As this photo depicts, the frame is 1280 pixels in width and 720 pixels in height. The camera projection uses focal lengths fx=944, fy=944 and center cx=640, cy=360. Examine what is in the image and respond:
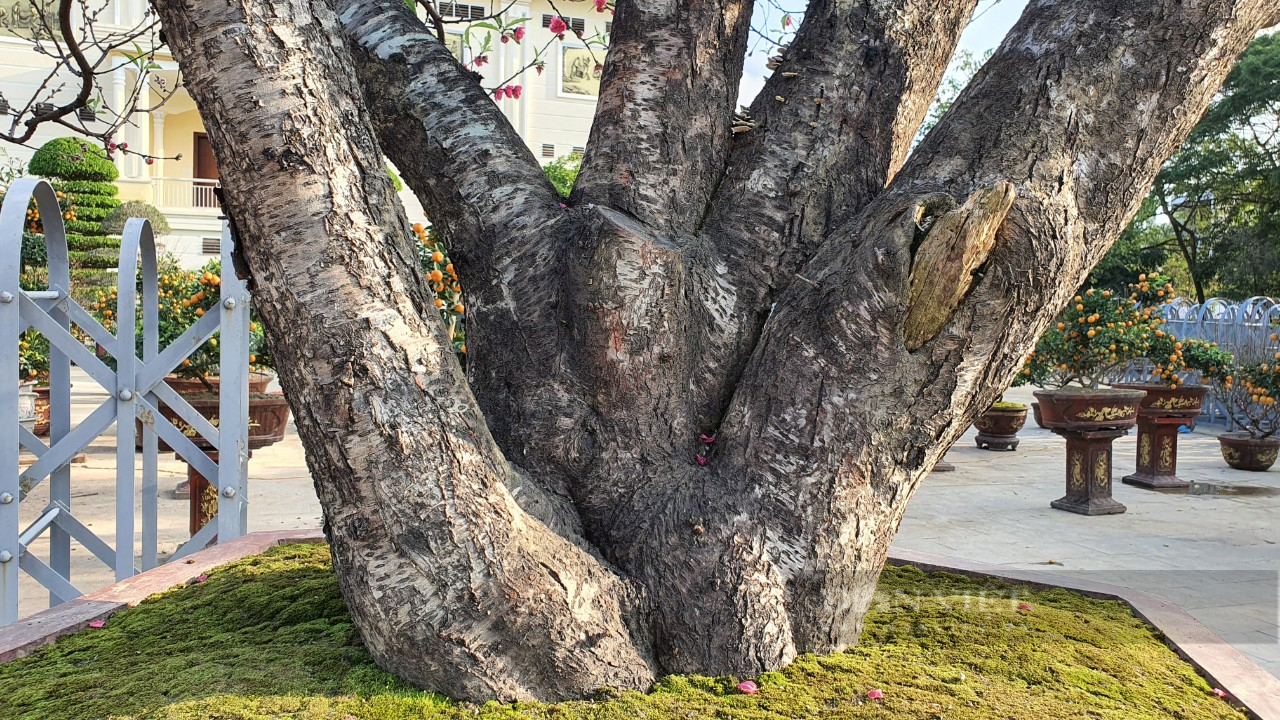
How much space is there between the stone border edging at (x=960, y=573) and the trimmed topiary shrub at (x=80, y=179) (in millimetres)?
19622

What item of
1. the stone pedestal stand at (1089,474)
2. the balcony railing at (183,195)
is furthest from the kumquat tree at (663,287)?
the balcony railing at (183,195)

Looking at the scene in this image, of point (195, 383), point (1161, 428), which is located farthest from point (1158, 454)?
point (195, 383)

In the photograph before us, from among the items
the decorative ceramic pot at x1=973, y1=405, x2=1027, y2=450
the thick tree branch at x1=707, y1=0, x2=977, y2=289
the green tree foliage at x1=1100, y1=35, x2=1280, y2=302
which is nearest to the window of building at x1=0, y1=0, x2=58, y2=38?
the thick tree branch at x1=707, y1=0, x2=977, y2=289

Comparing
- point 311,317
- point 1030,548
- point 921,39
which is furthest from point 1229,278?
point 311,317

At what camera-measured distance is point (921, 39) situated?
2.59 metres

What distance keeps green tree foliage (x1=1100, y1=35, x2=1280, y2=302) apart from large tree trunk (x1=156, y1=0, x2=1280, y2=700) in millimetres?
18770

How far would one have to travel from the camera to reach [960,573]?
11.0ft

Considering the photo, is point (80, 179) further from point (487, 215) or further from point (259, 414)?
point (487, 215)

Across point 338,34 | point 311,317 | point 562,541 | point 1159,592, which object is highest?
point 338,34

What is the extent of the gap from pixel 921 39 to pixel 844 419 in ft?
3.76

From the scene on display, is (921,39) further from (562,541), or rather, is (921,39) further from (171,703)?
(171,703)

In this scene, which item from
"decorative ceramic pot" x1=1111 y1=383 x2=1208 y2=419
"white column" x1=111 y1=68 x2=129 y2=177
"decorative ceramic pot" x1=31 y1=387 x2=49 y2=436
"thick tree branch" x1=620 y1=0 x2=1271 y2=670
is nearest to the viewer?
"thick tree branch" x1=620 y1=0 x2=1271 y2=670

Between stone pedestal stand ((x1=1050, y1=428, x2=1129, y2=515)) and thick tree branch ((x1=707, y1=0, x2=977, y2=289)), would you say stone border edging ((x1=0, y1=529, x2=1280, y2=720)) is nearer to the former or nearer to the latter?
thick tree branch ((x1=707, y1=0, x2=977, y2=289))

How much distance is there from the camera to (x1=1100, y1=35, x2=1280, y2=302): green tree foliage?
20.0 metres
